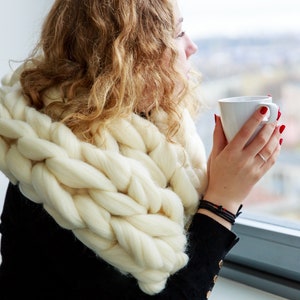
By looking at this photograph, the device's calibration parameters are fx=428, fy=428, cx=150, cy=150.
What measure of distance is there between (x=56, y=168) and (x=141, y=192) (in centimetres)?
13

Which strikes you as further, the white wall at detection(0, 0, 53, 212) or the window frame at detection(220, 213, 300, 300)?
the white wall at detection(0, 0, 53, 212)

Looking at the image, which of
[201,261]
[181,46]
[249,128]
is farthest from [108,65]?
[201,261]

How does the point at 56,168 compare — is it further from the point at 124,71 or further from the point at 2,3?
the point at 2,3

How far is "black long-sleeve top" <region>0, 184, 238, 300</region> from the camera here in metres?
0.67

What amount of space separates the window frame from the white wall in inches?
27.4

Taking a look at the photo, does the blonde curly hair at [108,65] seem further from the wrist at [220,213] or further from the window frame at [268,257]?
the window frame at [268,257]

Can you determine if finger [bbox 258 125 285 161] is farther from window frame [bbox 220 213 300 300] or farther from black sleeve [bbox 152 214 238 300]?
window frame [bbox 220 213 300 300]

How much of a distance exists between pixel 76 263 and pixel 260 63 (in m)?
0.61

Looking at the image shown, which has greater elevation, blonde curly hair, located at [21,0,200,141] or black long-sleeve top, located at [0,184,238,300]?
blonde curly hair, located at [21,0,200,141]

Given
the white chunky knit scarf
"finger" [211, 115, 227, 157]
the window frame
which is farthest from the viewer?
the window frame

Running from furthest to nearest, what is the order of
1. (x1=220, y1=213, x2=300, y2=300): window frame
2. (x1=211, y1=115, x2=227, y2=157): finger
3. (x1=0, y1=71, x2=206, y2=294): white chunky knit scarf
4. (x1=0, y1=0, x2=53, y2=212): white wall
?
(x1=0, y1=0, x2=53, y2=212): white wall → (x1=220, y1=213, x2=300, y2=300): window frame → (x1=211, y1=115, x2=227, y2=157): finger → (x1=0, y1=71, x2=206, y2=294): white chunky knit scarf

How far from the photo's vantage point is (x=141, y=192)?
637mm

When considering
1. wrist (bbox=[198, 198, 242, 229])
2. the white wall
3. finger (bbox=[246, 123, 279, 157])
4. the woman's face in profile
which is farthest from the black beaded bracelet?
the white wall

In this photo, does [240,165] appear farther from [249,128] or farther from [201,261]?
[201,261]
